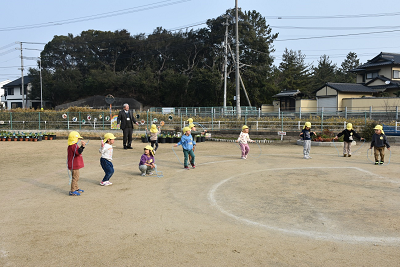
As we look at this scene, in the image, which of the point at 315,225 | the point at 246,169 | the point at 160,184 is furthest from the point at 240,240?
the point at 246,169

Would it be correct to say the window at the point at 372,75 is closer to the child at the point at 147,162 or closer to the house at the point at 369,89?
the house at the point at 369,89

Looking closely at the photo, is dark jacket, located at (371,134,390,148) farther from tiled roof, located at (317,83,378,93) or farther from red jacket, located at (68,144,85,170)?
tiled roof, located at (317,83,378,93)

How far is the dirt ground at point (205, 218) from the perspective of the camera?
4.67 m

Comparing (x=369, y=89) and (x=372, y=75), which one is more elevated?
(x=372, y=75)

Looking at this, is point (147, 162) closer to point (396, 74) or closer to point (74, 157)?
point (74, 157)

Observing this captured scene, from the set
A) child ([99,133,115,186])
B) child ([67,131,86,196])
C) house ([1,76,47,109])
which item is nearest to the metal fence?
child ([99,133,115,186])

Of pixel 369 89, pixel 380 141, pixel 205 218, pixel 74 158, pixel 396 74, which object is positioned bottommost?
pixel 205 218

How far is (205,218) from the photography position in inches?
250

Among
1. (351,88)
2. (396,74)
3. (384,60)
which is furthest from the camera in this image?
(384,60)

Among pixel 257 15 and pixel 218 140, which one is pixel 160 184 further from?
pixel 257 15

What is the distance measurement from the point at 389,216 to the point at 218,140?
16579 mm

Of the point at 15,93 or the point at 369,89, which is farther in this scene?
the point at 15,93

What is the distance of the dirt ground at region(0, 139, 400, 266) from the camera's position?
4.67m

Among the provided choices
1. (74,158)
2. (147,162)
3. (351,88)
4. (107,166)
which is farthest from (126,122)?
(351,88)
